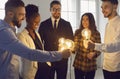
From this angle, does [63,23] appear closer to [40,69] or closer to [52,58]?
[40,69]

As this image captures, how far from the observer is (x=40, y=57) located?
91.4 inches

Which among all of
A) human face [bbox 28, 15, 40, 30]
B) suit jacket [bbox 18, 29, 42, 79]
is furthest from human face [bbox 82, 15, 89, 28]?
suit jacket [bbox 18, 29, 42, 79]

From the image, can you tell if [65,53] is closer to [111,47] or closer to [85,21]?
[111,47]

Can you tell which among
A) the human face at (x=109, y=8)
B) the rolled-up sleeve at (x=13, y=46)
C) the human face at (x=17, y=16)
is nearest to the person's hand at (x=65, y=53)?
the rolled-up sleeve at (x=13, y=46)

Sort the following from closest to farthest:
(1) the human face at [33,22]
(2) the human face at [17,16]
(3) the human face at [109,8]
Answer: (2) the human face at [17,16] → (1) the human face at [33,22] → (3) the human face at [109,8]

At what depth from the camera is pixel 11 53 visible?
2.38 meters

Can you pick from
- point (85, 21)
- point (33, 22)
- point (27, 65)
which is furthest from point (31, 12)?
point (85, 21)

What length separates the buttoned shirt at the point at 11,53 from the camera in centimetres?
221

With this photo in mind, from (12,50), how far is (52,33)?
1893mm

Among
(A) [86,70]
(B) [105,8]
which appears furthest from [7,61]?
(A) [86,70]

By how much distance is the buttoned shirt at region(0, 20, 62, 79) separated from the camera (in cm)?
221

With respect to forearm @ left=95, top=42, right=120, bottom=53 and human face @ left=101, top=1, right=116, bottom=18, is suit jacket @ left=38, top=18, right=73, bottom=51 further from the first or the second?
forearm @ left=95, top=42, right=120, bottom=53

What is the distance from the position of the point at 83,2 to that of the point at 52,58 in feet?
16.5

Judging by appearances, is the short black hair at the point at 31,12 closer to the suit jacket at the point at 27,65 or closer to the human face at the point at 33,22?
the human face at the point at 33,22
